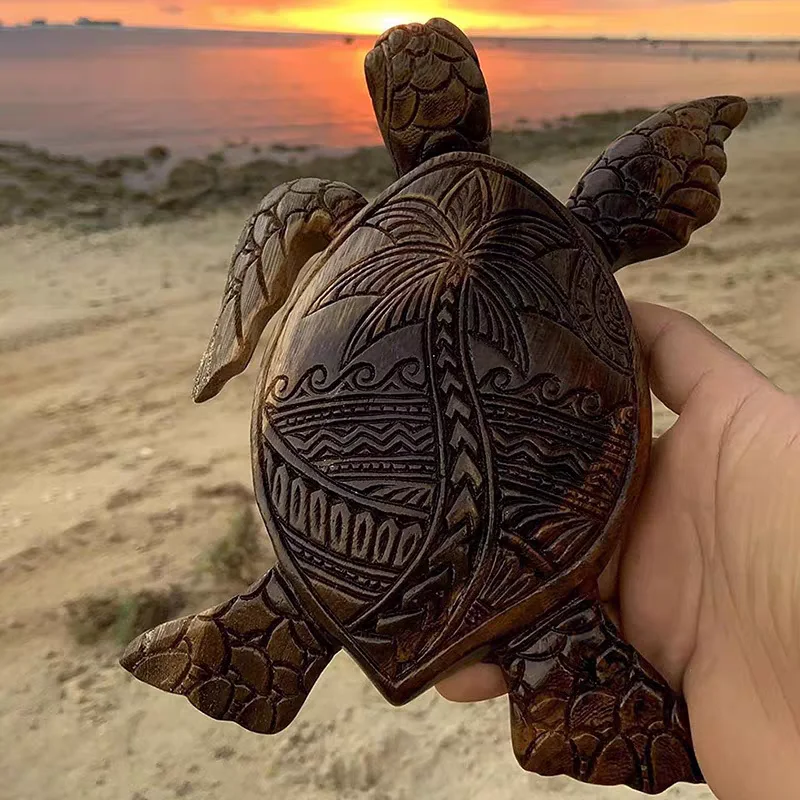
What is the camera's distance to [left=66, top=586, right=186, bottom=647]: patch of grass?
257cm

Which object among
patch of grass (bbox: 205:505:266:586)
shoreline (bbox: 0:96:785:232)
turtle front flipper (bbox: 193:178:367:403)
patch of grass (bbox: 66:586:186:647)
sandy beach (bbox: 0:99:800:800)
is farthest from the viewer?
shoreline (bbox: 0:96:785:232)

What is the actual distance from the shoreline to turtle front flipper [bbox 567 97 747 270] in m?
5.11

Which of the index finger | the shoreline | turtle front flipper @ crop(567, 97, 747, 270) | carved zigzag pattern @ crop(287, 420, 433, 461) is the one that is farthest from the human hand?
the shoreline

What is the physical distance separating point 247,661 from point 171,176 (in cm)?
738

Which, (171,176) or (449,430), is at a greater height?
(449,430)

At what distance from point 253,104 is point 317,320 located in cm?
1202

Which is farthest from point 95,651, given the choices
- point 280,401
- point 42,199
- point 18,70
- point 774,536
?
point 18,70

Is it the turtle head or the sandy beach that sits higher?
the turtle head

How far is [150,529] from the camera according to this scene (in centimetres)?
301

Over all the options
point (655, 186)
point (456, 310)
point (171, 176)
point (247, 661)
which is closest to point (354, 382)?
point (456, 310)

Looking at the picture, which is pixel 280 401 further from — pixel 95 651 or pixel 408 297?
pixel 95 651

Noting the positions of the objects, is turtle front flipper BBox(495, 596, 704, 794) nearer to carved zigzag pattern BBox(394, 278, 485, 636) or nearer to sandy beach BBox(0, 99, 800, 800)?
carved zigzag pattern BBox(394, 278, 485, 636)

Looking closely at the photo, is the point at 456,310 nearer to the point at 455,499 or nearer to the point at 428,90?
the point at 455,499

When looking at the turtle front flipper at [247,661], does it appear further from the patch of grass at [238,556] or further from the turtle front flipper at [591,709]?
the patch of grass at [238,556]
